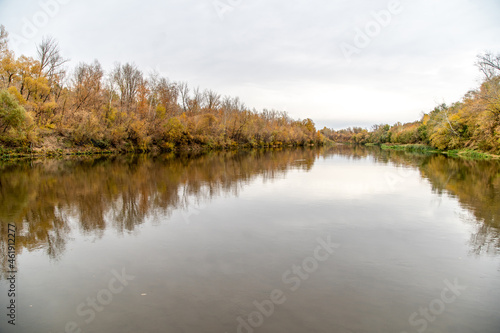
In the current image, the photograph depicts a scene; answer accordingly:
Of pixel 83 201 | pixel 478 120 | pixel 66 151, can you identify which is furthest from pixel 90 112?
pixel 478 120

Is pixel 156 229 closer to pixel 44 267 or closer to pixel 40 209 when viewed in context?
pixel 44 267

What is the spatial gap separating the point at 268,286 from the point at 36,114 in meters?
37.9

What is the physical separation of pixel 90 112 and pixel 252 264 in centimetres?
3835

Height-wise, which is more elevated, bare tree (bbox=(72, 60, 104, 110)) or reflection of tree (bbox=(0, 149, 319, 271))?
bare tree (bbox=(72, 60, 104, 110))

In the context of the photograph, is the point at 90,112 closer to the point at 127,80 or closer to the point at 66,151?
the point at 66,151

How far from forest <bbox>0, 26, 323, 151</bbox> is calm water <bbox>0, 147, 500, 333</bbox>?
75.2 feet

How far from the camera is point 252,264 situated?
5.98m

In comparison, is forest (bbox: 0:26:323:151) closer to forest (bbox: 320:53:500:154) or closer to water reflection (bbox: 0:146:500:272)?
water reflection (bbox: 0:146:500:272)

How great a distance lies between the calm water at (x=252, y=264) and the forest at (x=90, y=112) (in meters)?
22.9

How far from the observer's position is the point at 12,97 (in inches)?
1029

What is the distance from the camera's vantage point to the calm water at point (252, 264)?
14.1ft

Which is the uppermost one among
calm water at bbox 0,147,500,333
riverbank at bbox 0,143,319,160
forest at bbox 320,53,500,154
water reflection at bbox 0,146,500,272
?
forest at bbox 320,53,500,154

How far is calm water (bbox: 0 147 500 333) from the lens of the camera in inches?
169

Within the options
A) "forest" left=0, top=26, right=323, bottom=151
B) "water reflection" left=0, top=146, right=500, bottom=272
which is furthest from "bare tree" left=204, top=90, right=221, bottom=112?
"water reflection" left=0, top=146, right=500, bottom=272
